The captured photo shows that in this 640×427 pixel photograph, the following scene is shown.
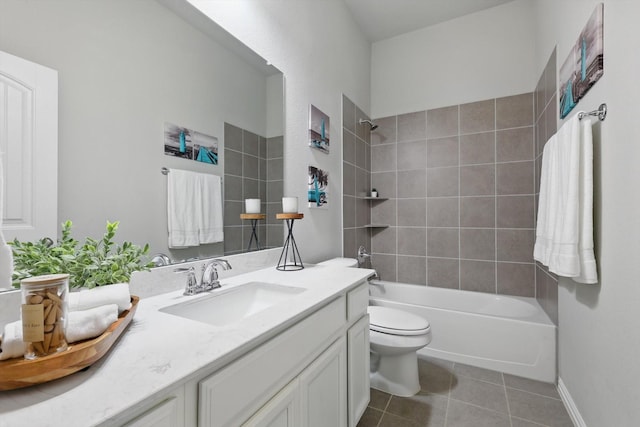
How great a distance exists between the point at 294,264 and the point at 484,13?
286 centimetres

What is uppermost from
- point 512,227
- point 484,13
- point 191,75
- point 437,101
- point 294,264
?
point 484,13

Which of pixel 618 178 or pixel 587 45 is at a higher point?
pixel 587 45

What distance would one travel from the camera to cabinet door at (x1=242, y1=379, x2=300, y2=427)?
75 centimetres

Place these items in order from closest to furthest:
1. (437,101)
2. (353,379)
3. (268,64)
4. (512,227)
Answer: (353,379) < (268,64) < (512,227) < (437,101)

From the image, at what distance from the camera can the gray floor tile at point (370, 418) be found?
61.1 inches

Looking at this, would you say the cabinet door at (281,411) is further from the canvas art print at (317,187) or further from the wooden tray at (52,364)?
the canvas art print at (317,187)

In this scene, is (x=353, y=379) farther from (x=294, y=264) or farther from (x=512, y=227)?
(x=512, y=227)

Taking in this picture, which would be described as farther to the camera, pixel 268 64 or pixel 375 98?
pixel 375 98

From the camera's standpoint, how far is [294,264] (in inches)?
66.4

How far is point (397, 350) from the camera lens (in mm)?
1757

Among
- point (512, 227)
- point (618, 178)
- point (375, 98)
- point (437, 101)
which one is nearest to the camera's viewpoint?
point (618, 178)

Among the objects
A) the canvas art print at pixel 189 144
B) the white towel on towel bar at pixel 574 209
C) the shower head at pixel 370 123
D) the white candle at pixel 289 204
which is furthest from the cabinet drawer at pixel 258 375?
the shower head at pixel 370 123

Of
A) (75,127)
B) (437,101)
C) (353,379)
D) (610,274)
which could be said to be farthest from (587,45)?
(75,127)

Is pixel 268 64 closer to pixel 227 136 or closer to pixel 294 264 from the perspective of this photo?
pixel 227 136
